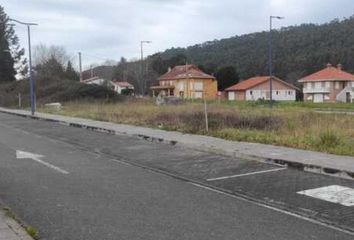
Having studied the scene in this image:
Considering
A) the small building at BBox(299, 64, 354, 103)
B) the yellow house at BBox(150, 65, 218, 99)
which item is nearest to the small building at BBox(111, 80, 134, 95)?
the yellow house at BBox(150, 65, 218, 99)

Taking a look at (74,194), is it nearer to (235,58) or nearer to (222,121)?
(222,121)

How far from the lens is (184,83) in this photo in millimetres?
Result: 125125

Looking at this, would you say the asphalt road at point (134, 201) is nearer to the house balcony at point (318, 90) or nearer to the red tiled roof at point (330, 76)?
the red tiled roof at point (330, 76)

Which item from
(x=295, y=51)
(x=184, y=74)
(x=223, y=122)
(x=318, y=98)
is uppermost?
(x=295, y=51)

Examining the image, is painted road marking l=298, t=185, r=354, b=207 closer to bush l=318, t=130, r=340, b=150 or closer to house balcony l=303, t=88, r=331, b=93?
bush l=318, t=130, r=340, b=150

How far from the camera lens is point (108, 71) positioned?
16000cm

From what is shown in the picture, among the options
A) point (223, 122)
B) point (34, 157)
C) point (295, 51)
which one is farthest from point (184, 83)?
point (34, 157)

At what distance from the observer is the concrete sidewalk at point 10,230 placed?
6598mm

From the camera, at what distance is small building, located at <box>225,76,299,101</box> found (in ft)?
385

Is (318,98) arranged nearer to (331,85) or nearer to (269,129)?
(331,85)

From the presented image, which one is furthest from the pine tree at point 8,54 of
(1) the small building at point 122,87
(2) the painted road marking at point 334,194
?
(2) the painted road marking at point 334,194

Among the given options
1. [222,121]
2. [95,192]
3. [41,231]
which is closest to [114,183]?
[95,192]

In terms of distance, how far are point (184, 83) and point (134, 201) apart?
11611 centimetres

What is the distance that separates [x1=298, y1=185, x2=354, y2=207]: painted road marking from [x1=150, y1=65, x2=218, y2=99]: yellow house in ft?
328
